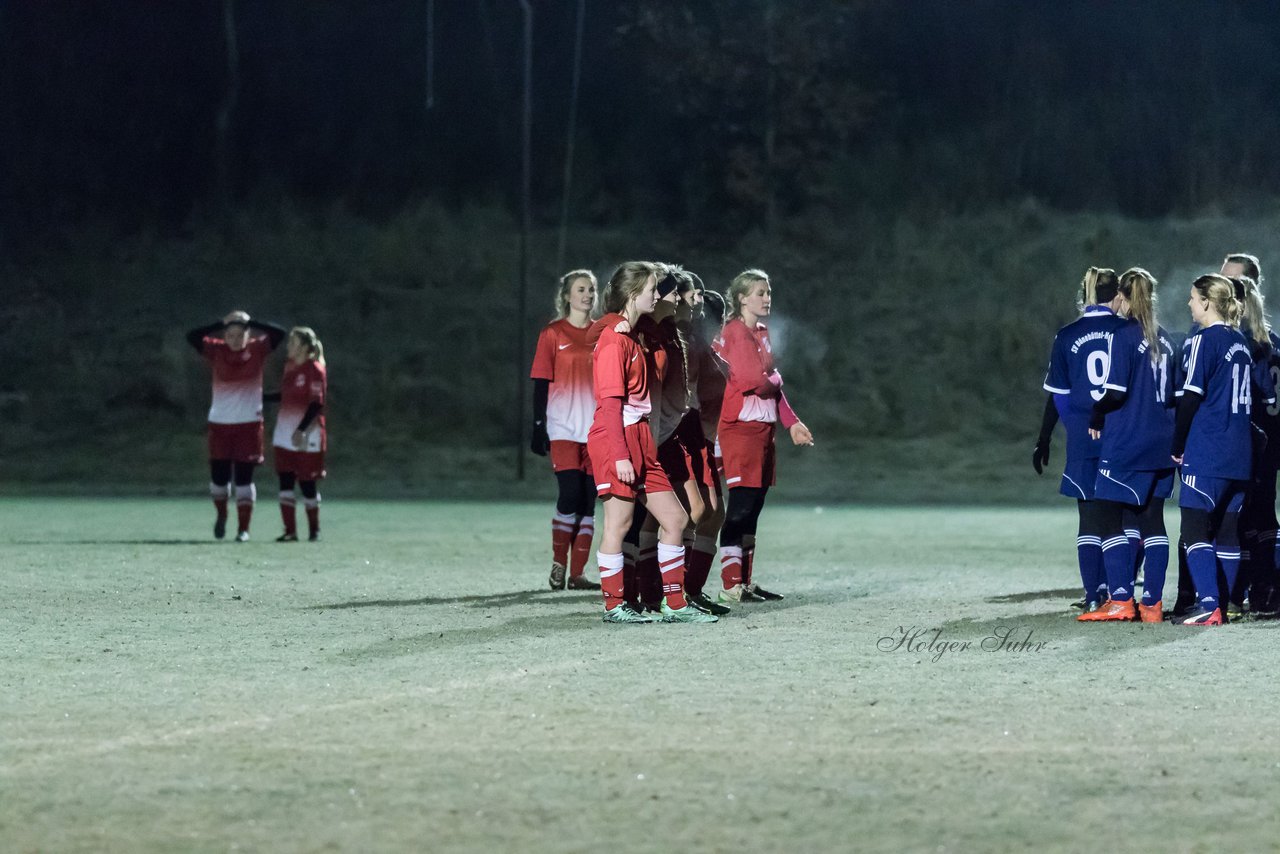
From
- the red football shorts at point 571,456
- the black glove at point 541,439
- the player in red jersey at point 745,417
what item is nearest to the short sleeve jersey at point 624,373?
the player in red jersey at point 745,417

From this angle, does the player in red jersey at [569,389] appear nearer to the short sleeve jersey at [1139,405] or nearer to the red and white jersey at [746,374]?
the red and white jersey at [746,374]

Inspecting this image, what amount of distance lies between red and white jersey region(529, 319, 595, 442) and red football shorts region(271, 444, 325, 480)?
536cm

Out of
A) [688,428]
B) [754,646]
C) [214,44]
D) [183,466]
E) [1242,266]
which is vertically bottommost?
[183,466]

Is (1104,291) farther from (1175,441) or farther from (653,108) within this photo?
(653,108)

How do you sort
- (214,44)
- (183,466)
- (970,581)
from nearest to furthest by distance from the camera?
(970,581), (183,466), (214,44)

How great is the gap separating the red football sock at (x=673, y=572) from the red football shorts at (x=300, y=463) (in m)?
7.31

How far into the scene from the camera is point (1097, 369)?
10461 mm

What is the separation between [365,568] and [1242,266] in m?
6.96

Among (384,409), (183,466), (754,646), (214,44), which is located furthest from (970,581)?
(214,44)

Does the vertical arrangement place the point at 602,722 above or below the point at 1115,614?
above

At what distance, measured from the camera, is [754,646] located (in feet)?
29.5

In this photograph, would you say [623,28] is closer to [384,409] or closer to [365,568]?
[384,409]

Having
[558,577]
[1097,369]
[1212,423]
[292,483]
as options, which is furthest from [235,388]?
[1212,423]

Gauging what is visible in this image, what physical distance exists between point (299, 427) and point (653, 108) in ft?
128
